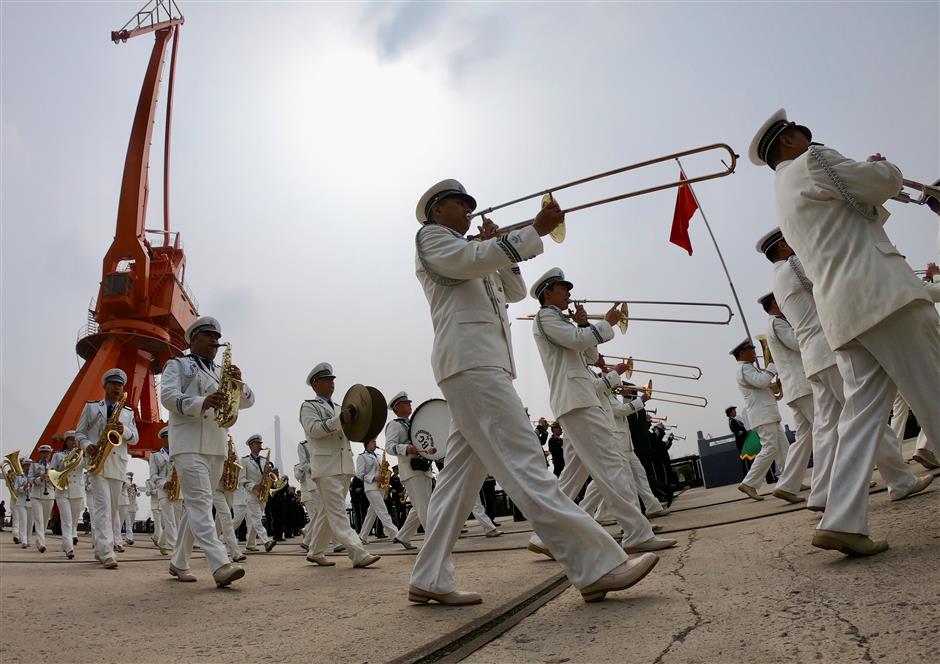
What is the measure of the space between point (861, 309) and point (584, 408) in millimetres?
2306

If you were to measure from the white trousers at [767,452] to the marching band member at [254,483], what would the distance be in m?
9.40

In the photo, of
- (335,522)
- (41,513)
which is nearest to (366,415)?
(335,522)

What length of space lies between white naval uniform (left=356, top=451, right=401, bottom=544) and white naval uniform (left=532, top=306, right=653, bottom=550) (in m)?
7.05

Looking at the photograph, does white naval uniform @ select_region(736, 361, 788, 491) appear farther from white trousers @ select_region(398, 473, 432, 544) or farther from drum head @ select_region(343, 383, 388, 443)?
drum head @ select_region(343, 383, 388, 443)

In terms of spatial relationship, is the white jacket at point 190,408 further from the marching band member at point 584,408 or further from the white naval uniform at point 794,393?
the white naval uniform at point 794,393

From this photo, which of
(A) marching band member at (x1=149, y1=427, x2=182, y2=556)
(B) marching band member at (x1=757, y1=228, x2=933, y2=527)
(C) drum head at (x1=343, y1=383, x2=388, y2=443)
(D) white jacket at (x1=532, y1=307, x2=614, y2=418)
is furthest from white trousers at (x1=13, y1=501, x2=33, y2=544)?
(B) marching band member at (x1=757, y1=228, x2=933, y2=527)

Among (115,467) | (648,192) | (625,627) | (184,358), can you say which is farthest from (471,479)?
(115,467)

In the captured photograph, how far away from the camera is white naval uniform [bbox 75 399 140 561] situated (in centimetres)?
789

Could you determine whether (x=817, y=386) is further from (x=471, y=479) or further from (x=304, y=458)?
(x=304, y=458)

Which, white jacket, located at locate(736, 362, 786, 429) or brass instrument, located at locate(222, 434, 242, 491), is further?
brass instrument, located at locate(222, 434, 242, 491)

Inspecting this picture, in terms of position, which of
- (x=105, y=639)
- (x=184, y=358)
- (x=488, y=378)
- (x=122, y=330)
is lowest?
(x=105, y=639)

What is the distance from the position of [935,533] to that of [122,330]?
31682mm

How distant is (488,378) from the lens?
3.34 meters

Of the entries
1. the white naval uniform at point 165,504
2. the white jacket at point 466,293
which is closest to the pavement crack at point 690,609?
the white jacket at point 466,293
